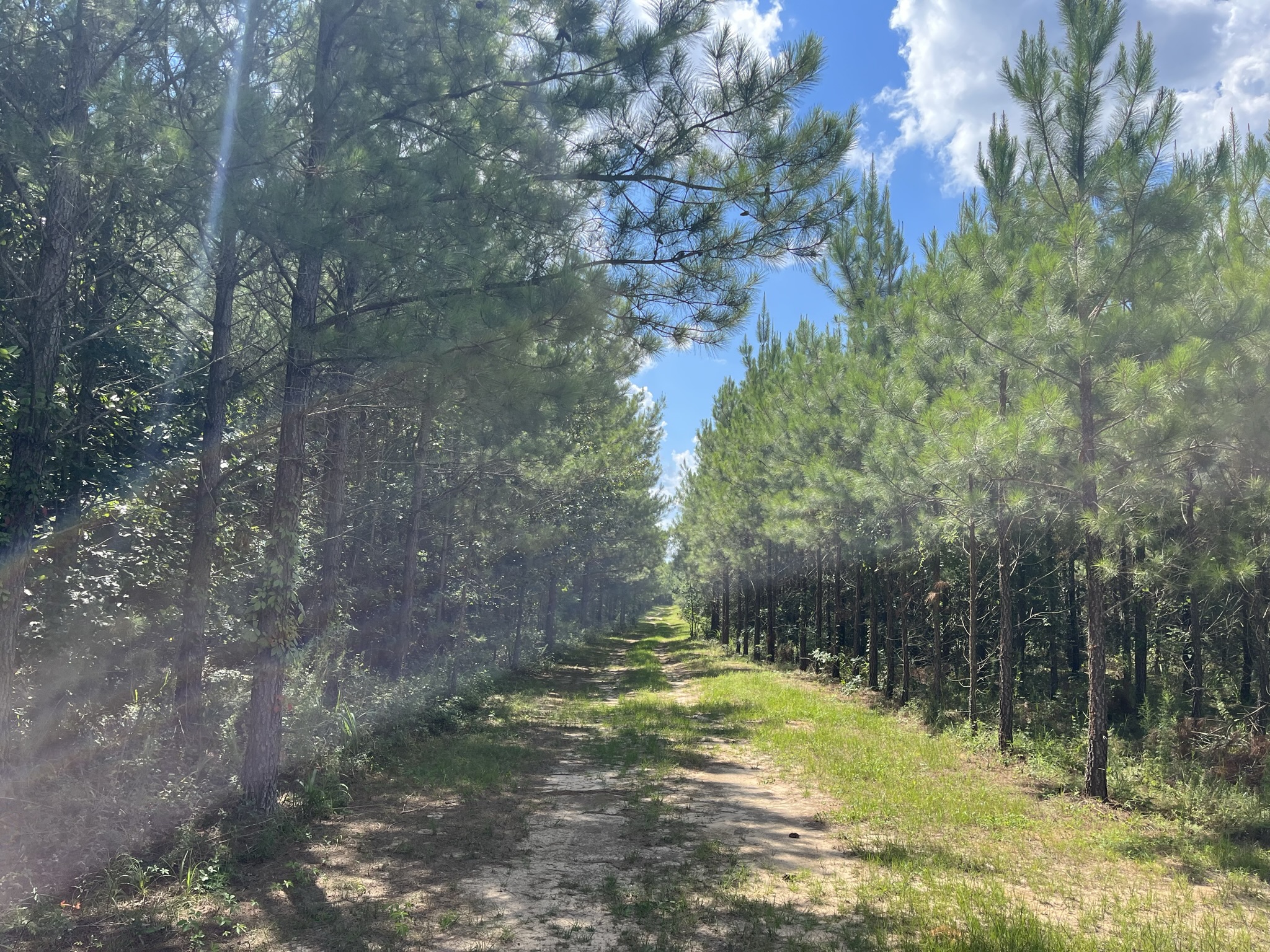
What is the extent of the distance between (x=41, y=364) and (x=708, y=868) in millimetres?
6954

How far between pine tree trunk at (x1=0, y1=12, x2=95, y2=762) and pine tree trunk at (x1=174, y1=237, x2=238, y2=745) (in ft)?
4.04

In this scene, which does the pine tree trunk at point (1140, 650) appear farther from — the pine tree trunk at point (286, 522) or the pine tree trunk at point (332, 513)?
the pine tree trunk at point (286, 522)

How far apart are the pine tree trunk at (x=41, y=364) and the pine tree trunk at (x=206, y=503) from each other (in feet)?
4.04

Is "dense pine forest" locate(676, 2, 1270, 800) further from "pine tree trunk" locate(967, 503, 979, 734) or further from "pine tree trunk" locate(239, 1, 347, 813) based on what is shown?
"pine tree trunk" locate(239, 1, 347, 813)

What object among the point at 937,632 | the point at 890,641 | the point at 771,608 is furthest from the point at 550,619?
the point at 937,632

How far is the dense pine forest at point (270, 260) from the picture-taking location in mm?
6215

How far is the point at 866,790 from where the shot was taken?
860 centimetres

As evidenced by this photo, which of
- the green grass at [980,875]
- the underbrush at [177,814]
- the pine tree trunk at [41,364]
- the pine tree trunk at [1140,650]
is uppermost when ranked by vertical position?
the pine tree trunk at [41,364]

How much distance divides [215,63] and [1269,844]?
39.4ft

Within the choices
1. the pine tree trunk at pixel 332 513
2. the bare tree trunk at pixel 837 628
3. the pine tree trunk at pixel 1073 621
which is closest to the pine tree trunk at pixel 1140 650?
the pine tree trunk at pixel 1073 621

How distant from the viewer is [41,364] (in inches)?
239

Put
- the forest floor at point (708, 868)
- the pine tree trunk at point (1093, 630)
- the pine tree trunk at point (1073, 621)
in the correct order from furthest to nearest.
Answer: the pine tree trunk at point (1073, 621), the pine tree trunk at point (1093, 630), the forest floor at point (708, 868)

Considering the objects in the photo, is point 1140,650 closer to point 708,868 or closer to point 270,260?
point 708,868

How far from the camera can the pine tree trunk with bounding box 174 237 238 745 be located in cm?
714
